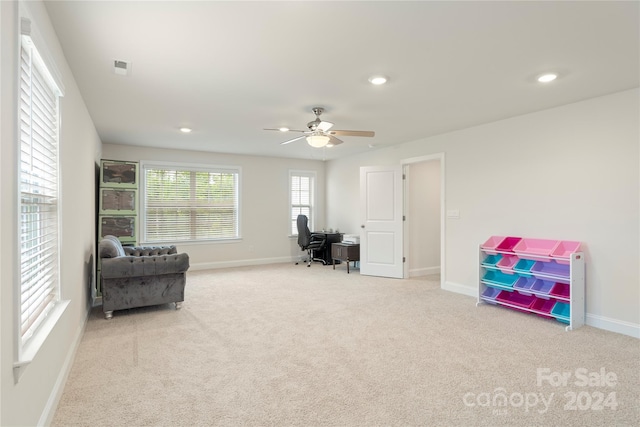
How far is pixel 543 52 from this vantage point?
8.62 feet

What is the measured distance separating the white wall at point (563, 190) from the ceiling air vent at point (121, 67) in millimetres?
4242

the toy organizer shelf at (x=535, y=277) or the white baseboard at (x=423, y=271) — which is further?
the white baseboard at (x=423, y=271)

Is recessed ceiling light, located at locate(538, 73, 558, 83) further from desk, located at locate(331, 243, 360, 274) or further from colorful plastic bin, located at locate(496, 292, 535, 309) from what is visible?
desk, located at locate(331, 243, 360, 274)

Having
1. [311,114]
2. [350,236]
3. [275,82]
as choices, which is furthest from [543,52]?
[350,236]

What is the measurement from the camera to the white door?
6.12 meters

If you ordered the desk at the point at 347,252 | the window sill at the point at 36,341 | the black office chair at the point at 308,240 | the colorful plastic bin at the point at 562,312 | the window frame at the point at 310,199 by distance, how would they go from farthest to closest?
the window frame at the point at 310,199
the black office chair at the point at 308,240
the desk at the point at 347,252
the colorful plastic bin at the point at 562,312
the window sill at the point at 36,341

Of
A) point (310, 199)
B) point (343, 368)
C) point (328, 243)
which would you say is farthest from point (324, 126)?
point (310, 199)

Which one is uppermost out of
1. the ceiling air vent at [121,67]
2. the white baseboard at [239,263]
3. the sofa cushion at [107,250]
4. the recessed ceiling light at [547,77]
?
the recessed ceiling light at [547,77]

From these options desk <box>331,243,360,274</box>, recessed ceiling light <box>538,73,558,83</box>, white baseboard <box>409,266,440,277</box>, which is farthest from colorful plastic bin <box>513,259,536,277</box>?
desk <box>331,243,360,274</box>

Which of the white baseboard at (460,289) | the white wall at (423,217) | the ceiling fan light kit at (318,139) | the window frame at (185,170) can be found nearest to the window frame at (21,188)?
the ceiling fan light kit at (318,139)

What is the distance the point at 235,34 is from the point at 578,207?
3.84m

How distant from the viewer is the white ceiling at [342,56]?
2.11m

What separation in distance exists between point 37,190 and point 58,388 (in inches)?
51.6

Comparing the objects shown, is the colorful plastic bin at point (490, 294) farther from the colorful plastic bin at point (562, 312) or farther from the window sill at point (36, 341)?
the window sill at point (36, 341)
